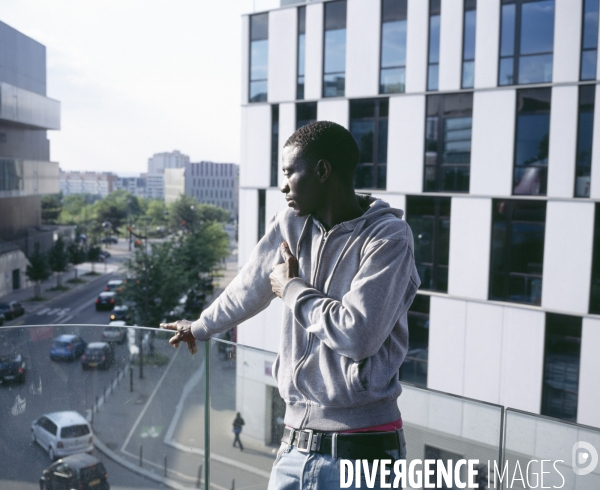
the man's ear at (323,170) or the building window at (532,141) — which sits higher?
the building window at (532,141)

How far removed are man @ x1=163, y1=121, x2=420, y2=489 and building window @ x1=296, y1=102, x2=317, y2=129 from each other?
33.4 feet

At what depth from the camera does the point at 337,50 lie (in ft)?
35.9

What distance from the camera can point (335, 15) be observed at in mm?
10859

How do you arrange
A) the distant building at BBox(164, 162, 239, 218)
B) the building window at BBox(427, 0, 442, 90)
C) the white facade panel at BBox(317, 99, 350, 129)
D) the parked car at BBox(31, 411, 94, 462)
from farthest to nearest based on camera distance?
1. the distant building at BBox(164, 162, 239, 218)
2. the white facade panel at BBox(317, 99, 350, 129)
3. the building window at BBox(427, 0, 442, 90)
4. the parked car at BBox(31, 411, 94, 462)

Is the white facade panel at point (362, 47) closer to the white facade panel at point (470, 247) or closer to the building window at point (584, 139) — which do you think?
the white facade panel at point (470, 247)

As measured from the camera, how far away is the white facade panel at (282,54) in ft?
37.3

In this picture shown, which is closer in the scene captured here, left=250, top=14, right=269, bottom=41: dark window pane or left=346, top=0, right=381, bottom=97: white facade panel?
left=346, top=0, right=381, bottom=97: white facade panel

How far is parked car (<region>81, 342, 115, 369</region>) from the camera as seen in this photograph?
2.52 meters

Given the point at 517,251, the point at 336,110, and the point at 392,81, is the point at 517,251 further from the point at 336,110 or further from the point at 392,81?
the point at 336,110

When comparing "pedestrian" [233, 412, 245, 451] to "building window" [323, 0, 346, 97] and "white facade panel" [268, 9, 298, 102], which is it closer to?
"building window" [323, 0, 346, 97]

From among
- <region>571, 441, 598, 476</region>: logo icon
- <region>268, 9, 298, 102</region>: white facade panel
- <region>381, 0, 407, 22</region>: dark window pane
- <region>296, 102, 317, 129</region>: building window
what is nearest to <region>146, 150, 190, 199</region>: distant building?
<region>268, 9, 298, 102</region>: white facade panel

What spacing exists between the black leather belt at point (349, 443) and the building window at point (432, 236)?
343 inches

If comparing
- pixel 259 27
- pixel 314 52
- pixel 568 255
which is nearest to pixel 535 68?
pixel 568 255

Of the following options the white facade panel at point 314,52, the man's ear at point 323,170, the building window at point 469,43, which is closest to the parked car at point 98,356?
the man's ear at point 323,170
